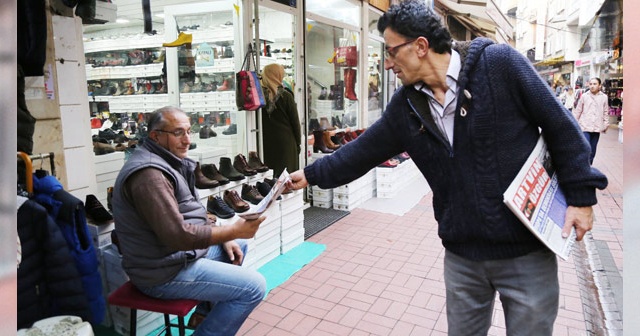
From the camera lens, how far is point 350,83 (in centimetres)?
830

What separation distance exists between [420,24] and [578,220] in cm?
95

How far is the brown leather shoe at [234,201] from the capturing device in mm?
4223

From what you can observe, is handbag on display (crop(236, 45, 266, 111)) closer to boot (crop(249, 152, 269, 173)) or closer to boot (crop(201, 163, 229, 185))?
boot (crop(249, 152, 269, 173))

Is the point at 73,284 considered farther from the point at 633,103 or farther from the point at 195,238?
the point at 633,103

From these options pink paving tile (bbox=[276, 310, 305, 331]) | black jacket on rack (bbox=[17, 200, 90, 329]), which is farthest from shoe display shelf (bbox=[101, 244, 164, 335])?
pink paving tile (bbox=[276, 310, 305, 331])

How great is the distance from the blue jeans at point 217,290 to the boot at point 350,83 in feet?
19.9

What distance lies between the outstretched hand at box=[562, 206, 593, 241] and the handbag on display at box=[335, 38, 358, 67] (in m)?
6.58

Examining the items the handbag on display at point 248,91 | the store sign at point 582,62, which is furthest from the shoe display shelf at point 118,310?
the store sign at point 582,62

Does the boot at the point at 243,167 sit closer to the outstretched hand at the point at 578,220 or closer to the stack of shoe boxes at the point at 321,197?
the stack of shoe boxes at the point at 321,197

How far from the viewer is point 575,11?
2780cm

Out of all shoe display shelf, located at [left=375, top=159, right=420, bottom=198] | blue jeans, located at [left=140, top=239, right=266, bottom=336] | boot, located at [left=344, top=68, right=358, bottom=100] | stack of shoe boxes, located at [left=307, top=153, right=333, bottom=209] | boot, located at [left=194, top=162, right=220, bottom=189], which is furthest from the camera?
boot, located at [left=344, top=68, right=358, bottom=100]

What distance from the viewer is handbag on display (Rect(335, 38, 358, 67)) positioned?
7.91 m

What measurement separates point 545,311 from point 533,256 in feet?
0.72

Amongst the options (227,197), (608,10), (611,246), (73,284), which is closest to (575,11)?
(608,10)
